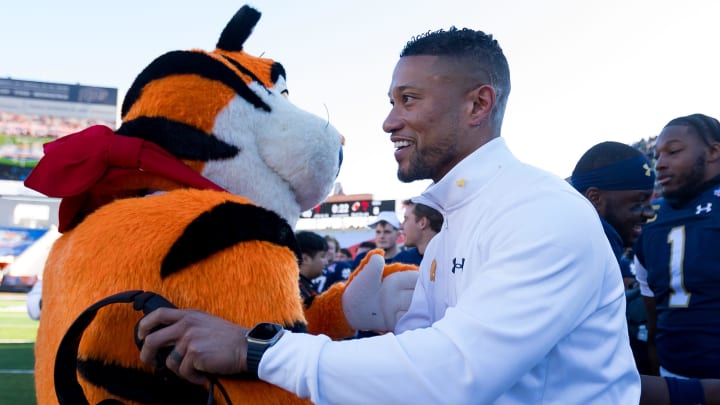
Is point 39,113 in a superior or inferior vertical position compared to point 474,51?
inferior

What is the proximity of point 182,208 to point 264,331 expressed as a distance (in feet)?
1.14

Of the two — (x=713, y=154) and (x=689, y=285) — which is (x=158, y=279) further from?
(x=713, y=154)

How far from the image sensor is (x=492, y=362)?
1.19 m

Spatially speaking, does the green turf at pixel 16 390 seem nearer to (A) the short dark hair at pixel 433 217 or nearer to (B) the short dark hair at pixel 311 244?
(B) the short dark hair at pixel 311 244

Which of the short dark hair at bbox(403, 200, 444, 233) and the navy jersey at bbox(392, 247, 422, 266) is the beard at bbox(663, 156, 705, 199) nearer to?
the short dark hair at bbox(403, 200, 444, 233)

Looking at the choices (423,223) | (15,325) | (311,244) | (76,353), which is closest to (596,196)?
(423,223)

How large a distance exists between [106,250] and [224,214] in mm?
270

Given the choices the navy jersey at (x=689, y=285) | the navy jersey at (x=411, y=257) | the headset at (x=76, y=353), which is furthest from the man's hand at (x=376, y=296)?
the navy jersey at (x=411, y=257)

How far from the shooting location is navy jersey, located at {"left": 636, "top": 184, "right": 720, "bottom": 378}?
3092 millimetres

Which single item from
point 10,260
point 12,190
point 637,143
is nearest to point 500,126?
point 637,143

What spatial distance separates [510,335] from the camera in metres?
1.20

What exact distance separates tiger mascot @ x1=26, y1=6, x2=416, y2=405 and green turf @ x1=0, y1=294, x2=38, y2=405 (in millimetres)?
4761

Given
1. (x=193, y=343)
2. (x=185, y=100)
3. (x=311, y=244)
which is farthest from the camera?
(x=311, y=244)

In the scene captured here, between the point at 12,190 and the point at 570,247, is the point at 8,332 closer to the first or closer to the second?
the point at 570,247
